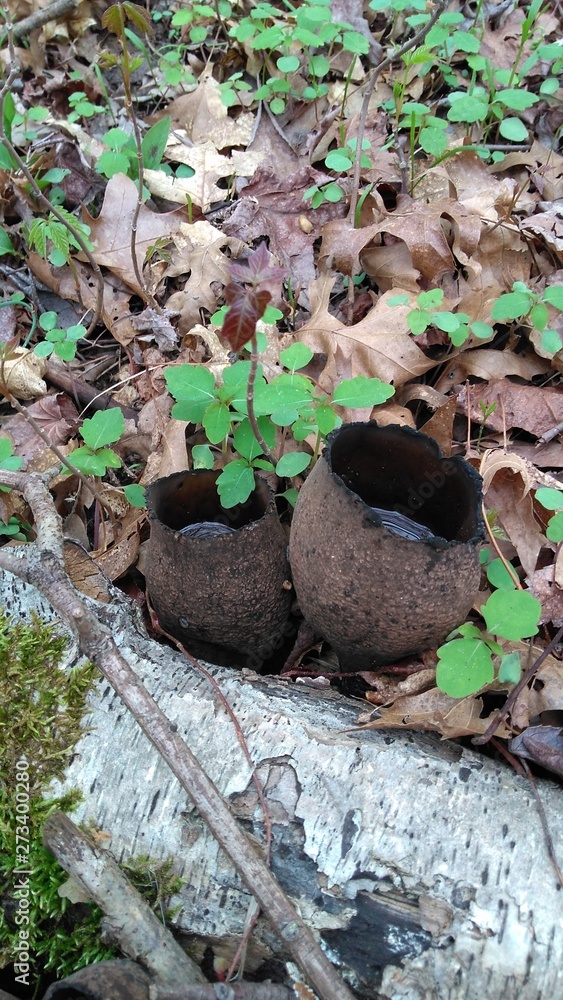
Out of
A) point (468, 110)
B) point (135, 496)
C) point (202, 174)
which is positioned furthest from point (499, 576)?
point (202, 174)

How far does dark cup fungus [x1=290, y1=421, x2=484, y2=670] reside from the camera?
1.52 m

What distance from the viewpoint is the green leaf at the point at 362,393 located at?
1816 mm

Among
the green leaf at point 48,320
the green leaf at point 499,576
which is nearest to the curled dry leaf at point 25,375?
the green leaf at point 48,320

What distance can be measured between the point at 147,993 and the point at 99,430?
1.45 m

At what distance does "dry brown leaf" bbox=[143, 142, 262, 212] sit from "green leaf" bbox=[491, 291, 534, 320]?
5.35 ft

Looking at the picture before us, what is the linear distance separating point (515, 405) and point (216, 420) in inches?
40.6

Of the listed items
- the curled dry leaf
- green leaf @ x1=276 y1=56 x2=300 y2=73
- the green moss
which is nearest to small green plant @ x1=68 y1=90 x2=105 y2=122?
green leaf @ x1=276 y1=56 x2=300 y2=73

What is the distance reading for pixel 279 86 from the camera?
341 centimetres

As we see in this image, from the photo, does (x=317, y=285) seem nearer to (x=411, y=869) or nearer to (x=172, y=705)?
(x=172, y=705)

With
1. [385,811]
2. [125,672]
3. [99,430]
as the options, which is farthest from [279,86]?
[385,811]

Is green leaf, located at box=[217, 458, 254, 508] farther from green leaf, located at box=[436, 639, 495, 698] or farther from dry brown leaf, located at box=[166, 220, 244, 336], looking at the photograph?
dry brown leaf, located at box=[166, 220, 244, 336]

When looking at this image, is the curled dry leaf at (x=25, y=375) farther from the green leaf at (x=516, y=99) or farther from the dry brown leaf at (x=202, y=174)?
the green leaf at (x=516, y=99)

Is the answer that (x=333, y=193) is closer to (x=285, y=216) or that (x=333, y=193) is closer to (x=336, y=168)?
(x=336, y=168)

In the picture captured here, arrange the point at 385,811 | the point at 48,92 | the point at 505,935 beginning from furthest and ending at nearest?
the point at 48,92 < the point at 385,811 < the point at 505,935
